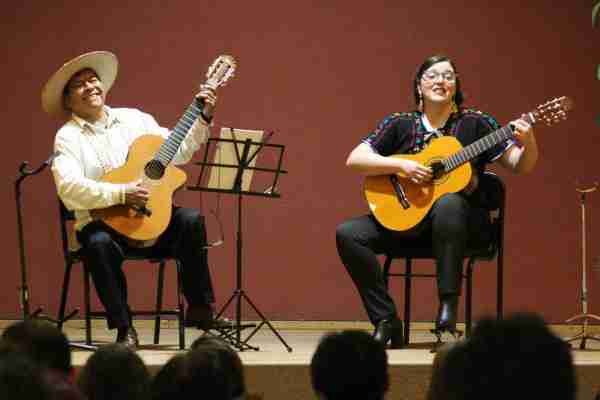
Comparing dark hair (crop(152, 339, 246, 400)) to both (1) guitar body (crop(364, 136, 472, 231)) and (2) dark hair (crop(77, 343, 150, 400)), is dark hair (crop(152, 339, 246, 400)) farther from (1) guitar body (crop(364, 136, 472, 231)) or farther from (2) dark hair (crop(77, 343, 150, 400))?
(1) guitar body (crop(364, 136, 472, 231))

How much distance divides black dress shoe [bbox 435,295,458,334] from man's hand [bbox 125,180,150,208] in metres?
1.35

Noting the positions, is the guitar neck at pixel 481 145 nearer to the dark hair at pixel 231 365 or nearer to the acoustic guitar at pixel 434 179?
the acoustic guitar at pixel 434 179

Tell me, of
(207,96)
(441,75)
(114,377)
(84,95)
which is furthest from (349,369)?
(84,95)

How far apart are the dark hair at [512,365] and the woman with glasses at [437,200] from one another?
2.82m

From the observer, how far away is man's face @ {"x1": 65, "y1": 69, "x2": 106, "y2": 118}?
16.5 ft

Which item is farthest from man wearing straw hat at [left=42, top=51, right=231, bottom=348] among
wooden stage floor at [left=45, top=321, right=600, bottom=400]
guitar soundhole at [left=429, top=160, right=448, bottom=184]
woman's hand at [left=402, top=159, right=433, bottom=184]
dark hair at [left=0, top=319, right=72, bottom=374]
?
dark hair at [left=0, top=319, right=72, bottom=374]

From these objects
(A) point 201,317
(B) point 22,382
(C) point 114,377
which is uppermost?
(B) point 22,382

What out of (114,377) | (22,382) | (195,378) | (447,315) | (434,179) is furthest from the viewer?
(434,179)

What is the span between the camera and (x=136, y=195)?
4723mm

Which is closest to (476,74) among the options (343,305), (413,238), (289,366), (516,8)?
(516,8)

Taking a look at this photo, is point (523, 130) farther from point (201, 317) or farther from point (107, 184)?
point (107, 184)

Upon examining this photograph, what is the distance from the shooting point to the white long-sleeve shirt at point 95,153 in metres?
4.71

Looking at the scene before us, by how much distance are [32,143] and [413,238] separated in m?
2.70

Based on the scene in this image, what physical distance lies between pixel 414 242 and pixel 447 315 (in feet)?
1.42
